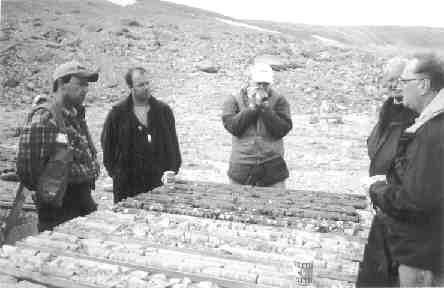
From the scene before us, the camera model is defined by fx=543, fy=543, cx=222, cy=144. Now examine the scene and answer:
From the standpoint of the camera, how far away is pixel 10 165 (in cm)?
629

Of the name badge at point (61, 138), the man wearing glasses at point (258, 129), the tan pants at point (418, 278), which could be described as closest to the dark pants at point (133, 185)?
the man wearing glasses at point (258, 129)

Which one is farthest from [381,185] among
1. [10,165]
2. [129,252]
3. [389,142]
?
[10,165]

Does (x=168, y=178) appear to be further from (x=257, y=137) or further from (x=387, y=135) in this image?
(x=387, y=135)

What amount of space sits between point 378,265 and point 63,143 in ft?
6.76

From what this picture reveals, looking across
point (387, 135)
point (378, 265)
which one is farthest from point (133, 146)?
point (378, 265)

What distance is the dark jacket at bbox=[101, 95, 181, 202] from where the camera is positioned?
4480 millimetres

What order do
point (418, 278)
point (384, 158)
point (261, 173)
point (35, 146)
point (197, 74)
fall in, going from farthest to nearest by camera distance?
point (197, 74)
point (261, 173)
point (35, 146)
point (384, 158)
point (418, 278)

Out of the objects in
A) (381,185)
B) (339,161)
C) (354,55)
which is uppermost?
(354,55)

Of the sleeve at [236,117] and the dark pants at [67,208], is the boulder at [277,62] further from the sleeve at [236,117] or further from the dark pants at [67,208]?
the dark pants at [67,208]

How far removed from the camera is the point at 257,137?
4.51m

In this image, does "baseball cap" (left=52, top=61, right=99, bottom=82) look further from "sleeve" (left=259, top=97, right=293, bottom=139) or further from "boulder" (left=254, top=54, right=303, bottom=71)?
"boulder" (left=254, top=54, right=303, bottom=71)

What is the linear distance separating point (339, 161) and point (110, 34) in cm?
1127

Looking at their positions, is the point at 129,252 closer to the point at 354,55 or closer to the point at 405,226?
the point at 405,226

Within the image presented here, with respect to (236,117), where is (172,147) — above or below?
below
